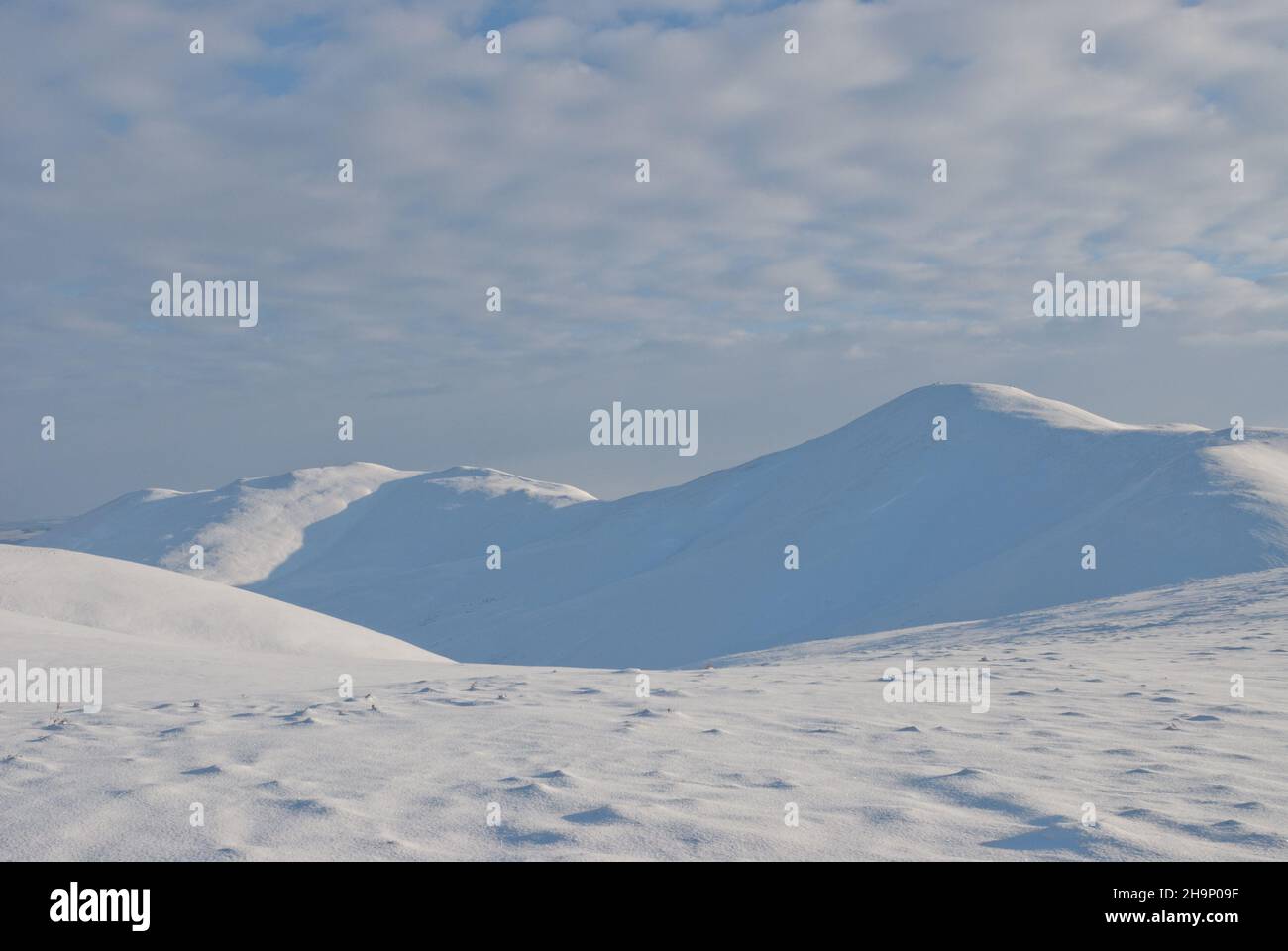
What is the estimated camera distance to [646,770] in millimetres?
6883

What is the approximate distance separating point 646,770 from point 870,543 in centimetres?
4789

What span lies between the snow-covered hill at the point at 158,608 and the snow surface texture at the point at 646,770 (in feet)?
22.3

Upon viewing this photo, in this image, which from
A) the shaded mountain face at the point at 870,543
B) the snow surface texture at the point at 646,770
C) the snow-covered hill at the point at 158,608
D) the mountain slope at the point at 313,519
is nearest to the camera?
the snow surface texture at the point at 646,770

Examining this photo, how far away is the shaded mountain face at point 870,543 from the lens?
39219 millimetres

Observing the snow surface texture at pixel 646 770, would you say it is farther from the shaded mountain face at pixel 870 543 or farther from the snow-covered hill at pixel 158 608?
the shaded mountain face at pixel 870 543

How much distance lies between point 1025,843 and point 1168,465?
46.8m

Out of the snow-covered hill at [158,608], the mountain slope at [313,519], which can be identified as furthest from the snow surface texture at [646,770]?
the mountain slope at [313,519]

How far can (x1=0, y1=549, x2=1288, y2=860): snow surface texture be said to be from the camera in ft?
16.9

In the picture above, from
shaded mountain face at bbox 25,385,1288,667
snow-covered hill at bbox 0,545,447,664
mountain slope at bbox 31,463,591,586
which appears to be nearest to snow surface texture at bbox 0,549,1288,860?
snow-covered hill at bbox 0,545,447,664

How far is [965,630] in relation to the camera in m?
28.6

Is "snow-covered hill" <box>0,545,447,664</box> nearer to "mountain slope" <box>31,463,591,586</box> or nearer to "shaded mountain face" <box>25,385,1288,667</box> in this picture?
"shaded mountain face" <box>25,385,1288,667</box>

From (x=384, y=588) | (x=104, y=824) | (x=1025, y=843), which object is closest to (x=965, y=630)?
(x=1025, y=843)

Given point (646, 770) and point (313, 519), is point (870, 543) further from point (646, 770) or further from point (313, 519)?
point (313, 519)
